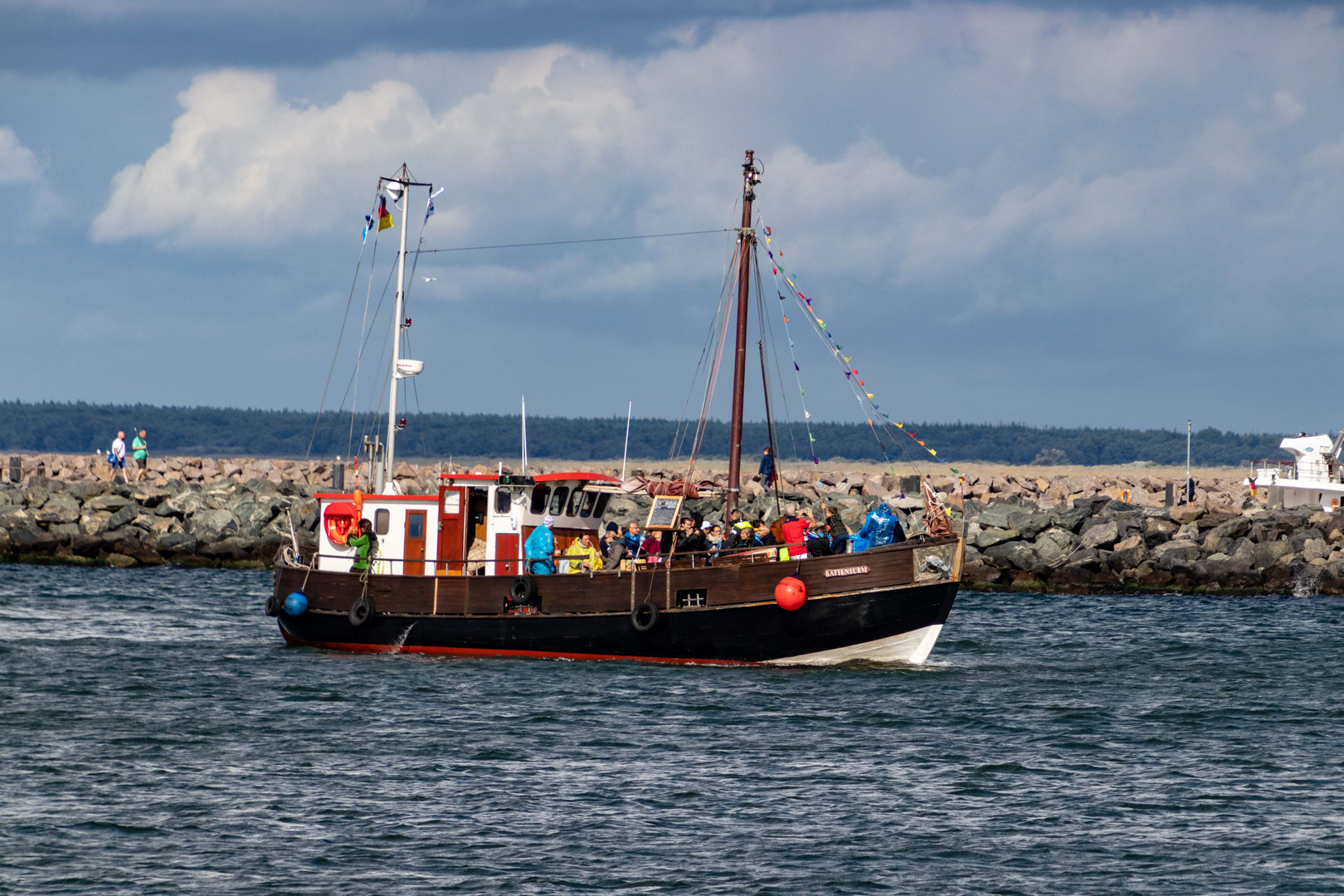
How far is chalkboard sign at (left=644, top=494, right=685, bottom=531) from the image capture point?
24828 mm

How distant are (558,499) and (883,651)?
6.06 metres

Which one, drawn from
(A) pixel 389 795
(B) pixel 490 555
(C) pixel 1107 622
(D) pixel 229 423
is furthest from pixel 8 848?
(D) pixel 229 423

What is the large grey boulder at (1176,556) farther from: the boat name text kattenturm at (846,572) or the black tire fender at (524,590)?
the black tire fender at (524,590)

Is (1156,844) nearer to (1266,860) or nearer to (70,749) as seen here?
(1266,860)

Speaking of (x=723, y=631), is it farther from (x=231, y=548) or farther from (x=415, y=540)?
(x=231, y=548)

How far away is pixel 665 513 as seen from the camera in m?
25.0

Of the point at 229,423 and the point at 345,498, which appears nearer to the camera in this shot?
the point at 345,498

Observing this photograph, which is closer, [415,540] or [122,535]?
[415,540]

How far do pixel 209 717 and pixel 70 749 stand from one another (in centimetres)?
243

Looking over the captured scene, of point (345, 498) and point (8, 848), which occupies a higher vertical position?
point (345, 498)

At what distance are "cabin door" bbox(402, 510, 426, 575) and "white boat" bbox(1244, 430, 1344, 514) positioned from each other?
31238mm

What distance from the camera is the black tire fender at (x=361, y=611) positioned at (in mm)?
26281

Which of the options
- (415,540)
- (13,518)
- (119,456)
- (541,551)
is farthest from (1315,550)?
(119,456)

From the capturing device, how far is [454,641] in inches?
1023
